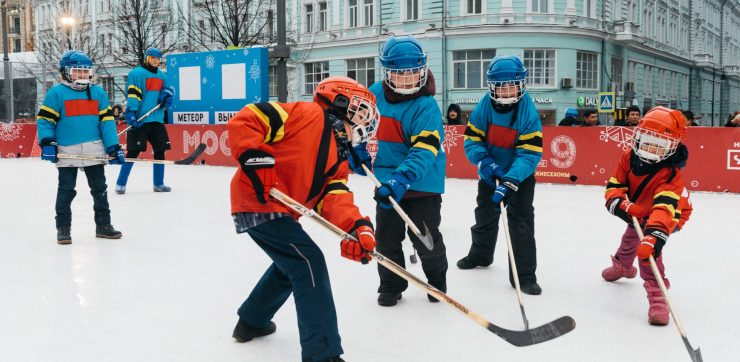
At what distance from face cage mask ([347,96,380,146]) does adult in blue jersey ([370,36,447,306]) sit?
0.63 metres

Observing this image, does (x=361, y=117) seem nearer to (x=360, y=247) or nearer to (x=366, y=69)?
(x=360, y=247)

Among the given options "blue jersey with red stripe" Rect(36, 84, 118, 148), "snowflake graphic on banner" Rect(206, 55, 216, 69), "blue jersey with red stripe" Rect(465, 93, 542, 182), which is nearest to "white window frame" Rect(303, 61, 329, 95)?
"snowflake graphic on banner" Rect(206, 55, 216, 69)

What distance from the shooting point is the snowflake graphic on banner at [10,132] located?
18.0 meters

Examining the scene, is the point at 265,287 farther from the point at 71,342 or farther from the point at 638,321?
the point at 638,321

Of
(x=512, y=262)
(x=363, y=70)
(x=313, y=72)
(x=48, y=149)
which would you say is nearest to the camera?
(x=512, y=262)

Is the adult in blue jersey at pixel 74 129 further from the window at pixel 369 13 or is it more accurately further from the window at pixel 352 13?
the window at pixel 352 13

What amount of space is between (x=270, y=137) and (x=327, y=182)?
372mm

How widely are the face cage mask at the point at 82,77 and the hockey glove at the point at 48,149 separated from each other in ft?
1.80

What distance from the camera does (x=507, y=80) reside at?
15.1 ft

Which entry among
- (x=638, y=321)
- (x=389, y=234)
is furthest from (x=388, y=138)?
(x=638, y=321)

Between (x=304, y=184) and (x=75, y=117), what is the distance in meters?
4.01

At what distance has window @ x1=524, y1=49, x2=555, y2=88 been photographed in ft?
90.9

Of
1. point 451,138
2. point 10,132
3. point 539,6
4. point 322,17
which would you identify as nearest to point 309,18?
point 322,17

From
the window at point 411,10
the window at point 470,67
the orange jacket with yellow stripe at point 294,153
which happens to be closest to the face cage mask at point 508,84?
the orange jacket with yellow stripe at point 294,153
